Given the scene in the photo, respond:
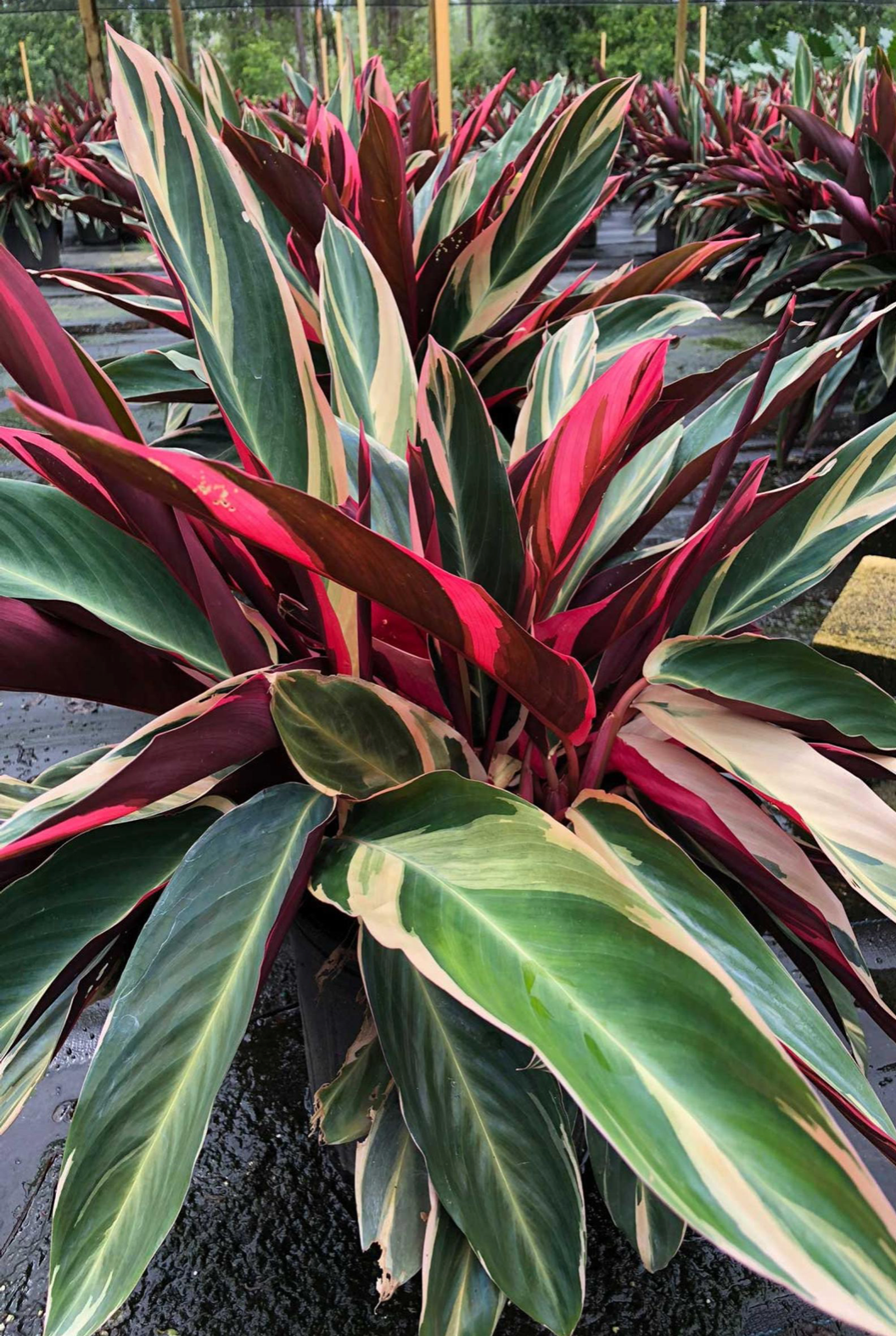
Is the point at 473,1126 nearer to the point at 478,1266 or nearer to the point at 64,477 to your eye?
the point at 478,1266

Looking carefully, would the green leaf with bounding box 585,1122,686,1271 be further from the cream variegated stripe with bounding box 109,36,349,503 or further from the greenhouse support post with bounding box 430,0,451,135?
the greenhouse support post with bounding box 430,0,451,135

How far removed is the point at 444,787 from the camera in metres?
0.56

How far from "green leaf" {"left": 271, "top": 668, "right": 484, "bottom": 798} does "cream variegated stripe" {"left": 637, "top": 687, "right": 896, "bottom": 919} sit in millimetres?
146

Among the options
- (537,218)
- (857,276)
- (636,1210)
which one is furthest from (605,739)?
(857,276)

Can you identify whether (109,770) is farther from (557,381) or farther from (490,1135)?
(557,381)

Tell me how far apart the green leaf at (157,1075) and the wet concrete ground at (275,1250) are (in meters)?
0.46

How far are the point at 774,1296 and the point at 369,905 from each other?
0.61m

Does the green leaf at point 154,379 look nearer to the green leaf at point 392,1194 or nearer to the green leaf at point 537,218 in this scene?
the green leaf at point 537,218

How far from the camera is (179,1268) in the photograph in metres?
0.87

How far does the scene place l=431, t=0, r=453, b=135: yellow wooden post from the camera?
2812 millimetres

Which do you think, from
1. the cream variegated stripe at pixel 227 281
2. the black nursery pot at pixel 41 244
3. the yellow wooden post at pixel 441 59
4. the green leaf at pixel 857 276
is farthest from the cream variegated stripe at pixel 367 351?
the black nursery pot at pixel 41 244

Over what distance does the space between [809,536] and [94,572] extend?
1.66 ft

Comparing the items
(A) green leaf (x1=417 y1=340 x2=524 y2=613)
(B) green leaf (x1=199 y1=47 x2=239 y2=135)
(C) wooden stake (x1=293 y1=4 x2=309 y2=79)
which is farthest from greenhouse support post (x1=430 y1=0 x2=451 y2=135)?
(C) wooden stake (x1=293 y1=4 x2=309 y2=79)

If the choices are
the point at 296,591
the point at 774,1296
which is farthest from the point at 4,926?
the point at 774,1296
